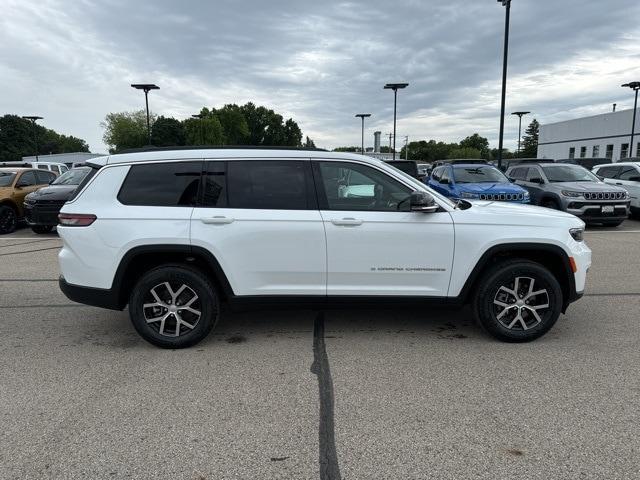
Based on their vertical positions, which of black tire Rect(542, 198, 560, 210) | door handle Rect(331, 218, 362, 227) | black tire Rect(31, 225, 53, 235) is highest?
door handle Rect(331, 218, 362, 227)

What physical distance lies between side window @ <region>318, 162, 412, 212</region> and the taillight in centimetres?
207

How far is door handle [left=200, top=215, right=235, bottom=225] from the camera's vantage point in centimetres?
415

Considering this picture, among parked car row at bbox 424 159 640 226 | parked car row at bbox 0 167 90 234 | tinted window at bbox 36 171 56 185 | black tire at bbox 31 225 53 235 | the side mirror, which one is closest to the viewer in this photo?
the side mirror

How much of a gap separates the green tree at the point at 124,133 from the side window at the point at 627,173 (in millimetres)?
81814

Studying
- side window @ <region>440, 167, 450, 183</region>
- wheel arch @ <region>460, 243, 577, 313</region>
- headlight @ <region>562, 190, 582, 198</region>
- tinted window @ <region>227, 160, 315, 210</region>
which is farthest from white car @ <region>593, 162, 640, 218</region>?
tinted window @ <region>227, 160, 315, 210</region>

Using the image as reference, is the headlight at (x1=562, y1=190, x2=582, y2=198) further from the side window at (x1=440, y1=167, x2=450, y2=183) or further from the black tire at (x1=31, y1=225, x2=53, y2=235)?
the black tire at (x1=31, y1=225, x2=53, y2=235)

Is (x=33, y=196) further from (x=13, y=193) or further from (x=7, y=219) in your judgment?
(x=7, y=219)

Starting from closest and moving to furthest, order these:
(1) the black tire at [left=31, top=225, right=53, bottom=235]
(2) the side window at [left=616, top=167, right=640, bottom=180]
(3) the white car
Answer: (1) the black tire at [left=31, top=225, right=53, bottom=235], (3) the white car, (2) the side window at [left=616, top=167, right=640, bottom=180]

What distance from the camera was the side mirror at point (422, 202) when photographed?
4070 millimetres

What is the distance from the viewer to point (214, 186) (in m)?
4.29

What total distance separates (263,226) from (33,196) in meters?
10.3

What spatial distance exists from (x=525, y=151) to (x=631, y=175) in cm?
10212

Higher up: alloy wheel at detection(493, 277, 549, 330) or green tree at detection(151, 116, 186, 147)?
green tree at detection(151, 116, 186, 147)

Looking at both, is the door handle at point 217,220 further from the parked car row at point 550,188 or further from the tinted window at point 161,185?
the parked car row at point 550,188
